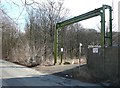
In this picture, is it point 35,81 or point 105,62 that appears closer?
point 35,81

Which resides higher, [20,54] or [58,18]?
[58,18]

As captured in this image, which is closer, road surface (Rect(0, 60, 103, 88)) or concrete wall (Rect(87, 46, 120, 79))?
road surface (Rect(0, 60, 103, 88))

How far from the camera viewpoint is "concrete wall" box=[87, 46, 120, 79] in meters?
21.8

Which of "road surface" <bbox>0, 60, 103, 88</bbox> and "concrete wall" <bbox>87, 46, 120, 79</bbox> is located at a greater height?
"concrete wall" <bbox>87, 46, 120, 79</bbox>

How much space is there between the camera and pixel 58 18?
157 ft

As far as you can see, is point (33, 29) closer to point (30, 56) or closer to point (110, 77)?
point (30, 56)

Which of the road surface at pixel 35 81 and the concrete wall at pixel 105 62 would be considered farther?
the concrete wall at pixel 105 62

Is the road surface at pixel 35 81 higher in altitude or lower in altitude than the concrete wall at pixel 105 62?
lower

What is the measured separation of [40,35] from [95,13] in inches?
875

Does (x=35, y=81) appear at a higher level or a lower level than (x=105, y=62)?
lower

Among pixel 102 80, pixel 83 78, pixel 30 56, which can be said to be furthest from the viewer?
pixel 30 56

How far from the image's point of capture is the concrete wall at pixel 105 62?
71.6 ft

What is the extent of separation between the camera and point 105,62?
2325cm

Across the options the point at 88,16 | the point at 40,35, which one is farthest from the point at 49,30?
the point at 88,16
